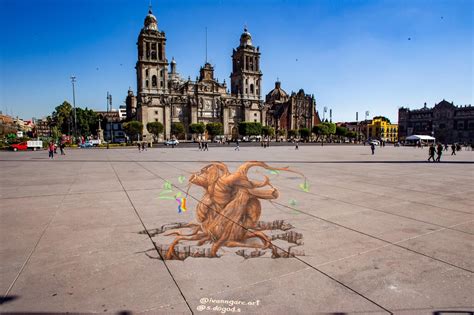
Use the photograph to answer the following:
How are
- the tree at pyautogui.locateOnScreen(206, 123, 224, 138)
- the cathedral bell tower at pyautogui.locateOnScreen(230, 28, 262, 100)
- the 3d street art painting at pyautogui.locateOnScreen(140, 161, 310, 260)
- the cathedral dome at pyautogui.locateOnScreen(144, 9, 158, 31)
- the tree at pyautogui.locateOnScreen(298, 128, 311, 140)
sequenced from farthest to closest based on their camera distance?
1. the tree at pyautogui.locateOnScreen(298, 128, 311, 140)
2. the cathedral bell tower at pyautogui.locateOnScreen(230, 28, 262, 100)
3. the cathedral dome at pyautogui.locateOnScreen(144, 9, 158, 31)
4. the tree at pyautogui.locateOnScreen(206, 123, 224, 138)
5. the 3d street art painting at pyautogui.locateOnScreen(140, 161, 310, 260)

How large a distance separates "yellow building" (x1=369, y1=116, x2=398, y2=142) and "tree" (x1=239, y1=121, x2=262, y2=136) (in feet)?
257

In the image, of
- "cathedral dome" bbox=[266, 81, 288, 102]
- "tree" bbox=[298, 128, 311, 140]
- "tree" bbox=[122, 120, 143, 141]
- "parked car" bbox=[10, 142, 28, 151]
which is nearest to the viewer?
"parked car" bbox=[10, 142, 28, 151]

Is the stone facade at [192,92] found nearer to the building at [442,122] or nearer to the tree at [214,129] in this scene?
the tree at [214,129]

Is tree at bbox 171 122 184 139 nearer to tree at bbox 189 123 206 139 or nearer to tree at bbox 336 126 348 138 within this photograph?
tree at bbox 189 123 206 139

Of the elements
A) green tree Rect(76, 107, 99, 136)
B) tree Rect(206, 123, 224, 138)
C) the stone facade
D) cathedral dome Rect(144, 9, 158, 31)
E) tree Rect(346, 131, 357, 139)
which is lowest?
tree Rect(346, 131, 357, 139)

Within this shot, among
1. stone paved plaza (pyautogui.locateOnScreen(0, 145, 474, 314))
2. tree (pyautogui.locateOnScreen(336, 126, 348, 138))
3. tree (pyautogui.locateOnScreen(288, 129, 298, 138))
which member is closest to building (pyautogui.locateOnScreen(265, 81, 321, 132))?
tree (pyautogui.locateOnScreen(288, 129, 298, 138))

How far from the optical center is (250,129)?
90062 mm

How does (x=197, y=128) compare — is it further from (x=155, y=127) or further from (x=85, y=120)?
(x=85, y=120)

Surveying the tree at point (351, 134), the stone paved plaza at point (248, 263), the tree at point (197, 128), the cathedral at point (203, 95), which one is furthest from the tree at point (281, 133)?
the stone paved plaza at point (248, 263)

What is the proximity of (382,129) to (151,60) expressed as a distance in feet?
380

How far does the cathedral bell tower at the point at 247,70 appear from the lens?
101438 millimetres

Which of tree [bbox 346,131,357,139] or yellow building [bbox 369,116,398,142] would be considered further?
yellow building [bbox 369,116,398,142]

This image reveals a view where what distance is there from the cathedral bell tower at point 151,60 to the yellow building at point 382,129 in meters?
109

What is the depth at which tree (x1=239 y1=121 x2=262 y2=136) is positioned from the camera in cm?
9012
